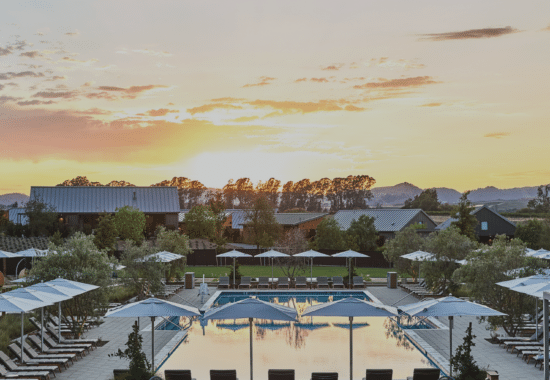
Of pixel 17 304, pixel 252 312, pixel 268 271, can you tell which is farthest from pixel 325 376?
pixel 268 271

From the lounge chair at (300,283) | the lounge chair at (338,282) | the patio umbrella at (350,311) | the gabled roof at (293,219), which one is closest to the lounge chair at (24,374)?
the patio umbrella at (350,311)

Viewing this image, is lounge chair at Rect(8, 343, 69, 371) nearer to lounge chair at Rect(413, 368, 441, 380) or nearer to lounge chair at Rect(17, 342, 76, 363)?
lounge chair at Rect(17, 342, 76, 363)

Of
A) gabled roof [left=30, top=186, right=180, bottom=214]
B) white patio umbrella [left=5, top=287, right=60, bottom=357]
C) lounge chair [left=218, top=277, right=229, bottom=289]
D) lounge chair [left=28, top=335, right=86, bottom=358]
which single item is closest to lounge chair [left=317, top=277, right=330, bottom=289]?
lounge chair [left=218, top=277, right=229, bottom=289]

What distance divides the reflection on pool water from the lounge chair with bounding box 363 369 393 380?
1.79 metres

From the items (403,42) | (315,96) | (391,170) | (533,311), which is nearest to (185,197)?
(391,170)

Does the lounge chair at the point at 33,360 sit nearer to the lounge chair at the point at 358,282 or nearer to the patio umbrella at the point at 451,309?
the patio umbrella at the point at 451,309

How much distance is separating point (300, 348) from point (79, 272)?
763 centimetres

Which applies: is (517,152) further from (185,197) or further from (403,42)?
(185,197)

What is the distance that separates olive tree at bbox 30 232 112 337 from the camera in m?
17.2

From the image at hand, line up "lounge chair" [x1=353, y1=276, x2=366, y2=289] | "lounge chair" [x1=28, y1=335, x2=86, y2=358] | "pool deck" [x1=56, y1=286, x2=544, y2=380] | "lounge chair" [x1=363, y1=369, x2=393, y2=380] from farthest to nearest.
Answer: "lounge chair" [x1=353, y1=276, x2=366, y2=289] < "lounge chair" [x1=28, y1=335, x2=86, y2=358] < "pool deck" [x1=56, y1=286, x2=544, y2=380] < "lounge chair" [x1=363, y1=369, x2=393, y2=380]

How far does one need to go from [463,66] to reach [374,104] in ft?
24.5

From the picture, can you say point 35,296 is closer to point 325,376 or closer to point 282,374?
point 282,374

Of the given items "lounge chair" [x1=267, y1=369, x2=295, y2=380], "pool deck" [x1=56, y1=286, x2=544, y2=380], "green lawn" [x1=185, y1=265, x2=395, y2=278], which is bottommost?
"green lawn" [x1=185, y1=265, x2=395, y2=278]

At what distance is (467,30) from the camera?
24.2m
